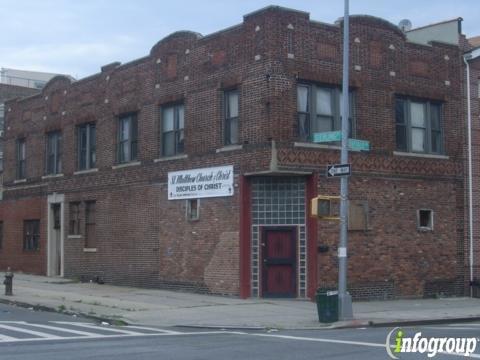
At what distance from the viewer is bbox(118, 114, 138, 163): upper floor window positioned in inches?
1161

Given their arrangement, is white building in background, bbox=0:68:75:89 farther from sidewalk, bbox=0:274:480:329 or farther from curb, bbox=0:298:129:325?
curb, bbox=0:298:129:325

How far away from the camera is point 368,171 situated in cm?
2509

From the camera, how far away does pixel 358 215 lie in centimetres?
2483

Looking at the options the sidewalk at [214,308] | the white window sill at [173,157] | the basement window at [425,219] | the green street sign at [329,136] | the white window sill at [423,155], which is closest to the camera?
the sidewalk at [214,308]

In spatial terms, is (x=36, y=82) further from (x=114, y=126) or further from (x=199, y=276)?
(x=199, y=276)

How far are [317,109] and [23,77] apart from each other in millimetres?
41851

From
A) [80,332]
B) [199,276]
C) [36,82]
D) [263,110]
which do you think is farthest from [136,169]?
[36,82]

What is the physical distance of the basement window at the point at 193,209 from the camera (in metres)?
Result: 26.1

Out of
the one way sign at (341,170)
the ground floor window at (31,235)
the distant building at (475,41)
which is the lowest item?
the ground floor window at (31,235)

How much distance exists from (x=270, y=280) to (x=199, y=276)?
2.80 m

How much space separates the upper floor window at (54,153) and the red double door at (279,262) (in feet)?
44.1

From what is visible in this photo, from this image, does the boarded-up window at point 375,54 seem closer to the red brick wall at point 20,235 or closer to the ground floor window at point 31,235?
the red brick wall at point 20,235

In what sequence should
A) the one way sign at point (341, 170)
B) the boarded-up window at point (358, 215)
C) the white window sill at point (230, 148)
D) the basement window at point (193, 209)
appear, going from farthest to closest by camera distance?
the basement window at point (193, 209) → the boarded-up window at point (358, 215) → the white window sill at point (230, 148) → the one way sign at point (341, 170)

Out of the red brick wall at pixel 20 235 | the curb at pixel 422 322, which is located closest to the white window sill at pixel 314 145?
the curb at pixel 422 322
